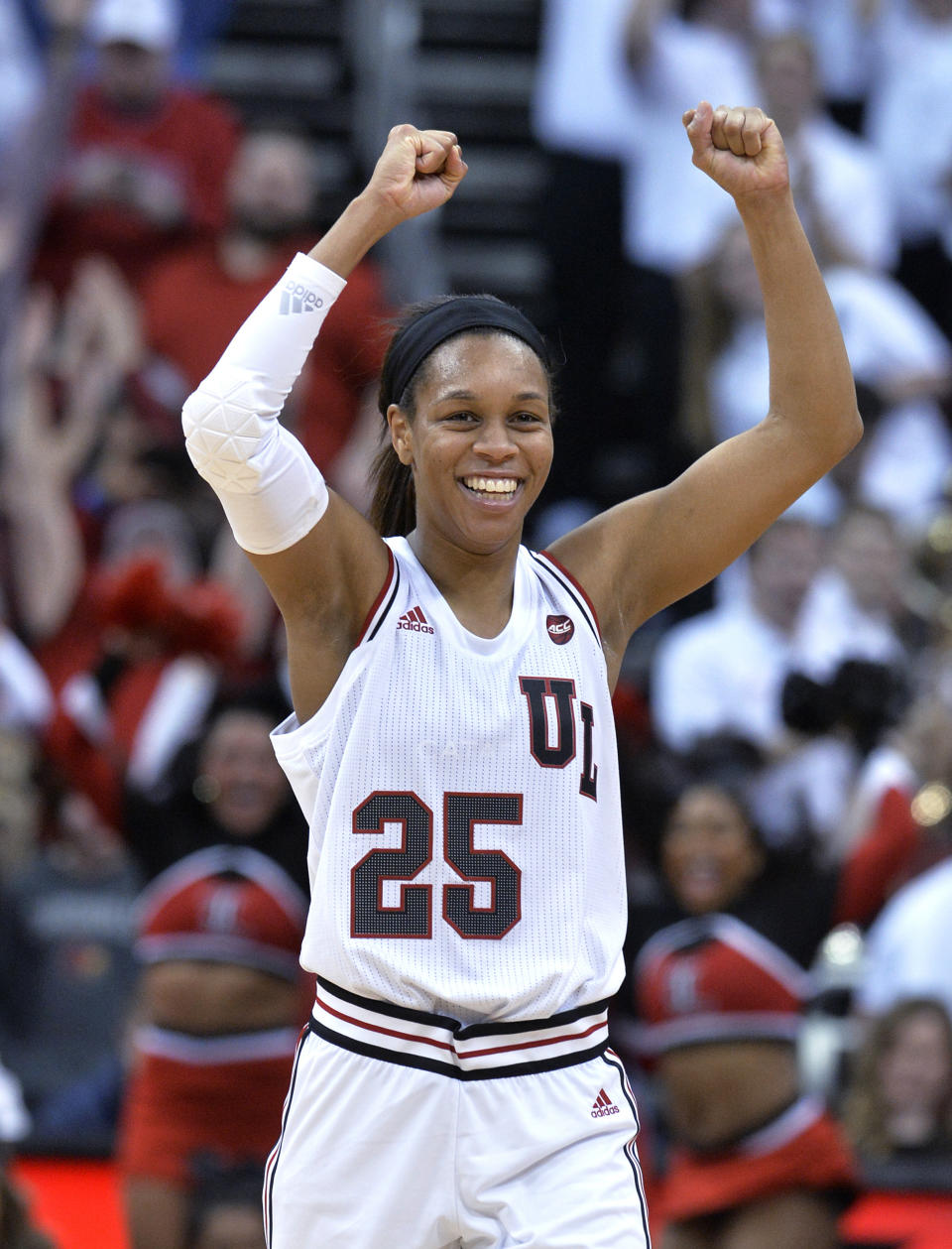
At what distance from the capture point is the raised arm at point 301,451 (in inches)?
109

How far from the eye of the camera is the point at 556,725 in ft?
9.42

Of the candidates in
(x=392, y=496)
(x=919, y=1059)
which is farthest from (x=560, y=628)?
(x=919, y=1059)

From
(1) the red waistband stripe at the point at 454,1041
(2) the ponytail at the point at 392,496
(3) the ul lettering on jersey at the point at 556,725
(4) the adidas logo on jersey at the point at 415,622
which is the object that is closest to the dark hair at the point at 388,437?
(2) the ponytail at the point at 392,496

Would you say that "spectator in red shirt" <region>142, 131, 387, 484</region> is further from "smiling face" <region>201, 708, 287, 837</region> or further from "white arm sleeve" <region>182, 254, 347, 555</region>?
"white arm sleeve" <region>182, 254, 347, 555</region>

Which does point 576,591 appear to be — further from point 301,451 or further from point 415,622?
point 301,451

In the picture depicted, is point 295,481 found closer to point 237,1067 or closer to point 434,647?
point 434,647

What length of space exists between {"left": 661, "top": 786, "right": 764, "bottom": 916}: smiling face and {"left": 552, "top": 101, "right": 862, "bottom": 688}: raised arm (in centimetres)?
210

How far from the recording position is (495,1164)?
274 centimetres

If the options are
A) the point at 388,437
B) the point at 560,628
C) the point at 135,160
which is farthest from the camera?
the point at 135,160

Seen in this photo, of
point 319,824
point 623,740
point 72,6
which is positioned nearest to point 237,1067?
point 623,740

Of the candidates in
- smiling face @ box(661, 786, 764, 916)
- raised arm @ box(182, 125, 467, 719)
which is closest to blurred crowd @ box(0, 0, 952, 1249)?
smiling face @ box(661, 786, 764, 916)

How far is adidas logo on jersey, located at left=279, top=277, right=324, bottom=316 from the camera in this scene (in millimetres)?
2828

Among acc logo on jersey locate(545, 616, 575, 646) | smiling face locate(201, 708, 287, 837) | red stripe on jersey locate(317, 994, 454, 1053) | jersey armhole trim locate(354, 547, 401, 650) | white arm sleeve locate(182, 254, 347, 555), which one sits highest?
white arm sleeve locate(182, 254, 347, 555)

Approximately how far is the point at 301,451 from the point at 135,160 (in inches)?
236
